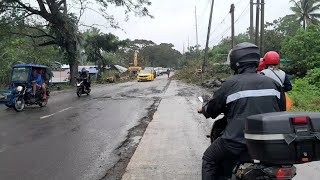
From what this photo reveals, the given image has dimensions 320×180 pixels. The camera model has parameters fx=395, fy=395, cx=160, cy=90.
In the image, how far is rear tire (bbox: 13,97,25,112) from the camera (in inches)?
587

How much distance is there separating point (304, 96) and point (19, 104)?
39.0ft

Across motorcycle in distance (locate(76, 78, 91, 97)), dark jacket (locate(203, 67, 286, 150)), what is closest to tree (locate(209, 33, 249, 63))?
motorcycle in distance (locate(76, 78, 91, 97))

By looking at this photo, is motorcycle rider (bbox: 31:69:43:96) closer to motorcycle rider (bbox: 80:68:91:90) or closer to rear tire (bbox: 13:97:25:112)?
rear tire (bbox: 13:97:25:112)

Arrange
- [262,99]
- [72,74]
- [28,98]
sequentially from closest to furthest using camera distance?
1. [262,99]
2. [28,98]
3. [72,74]

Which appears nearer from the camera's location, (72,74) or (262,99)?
(262,99)

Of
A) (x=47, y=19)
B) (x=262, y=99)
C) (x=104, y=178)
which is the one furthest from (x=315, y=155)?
(x=47, y=19)

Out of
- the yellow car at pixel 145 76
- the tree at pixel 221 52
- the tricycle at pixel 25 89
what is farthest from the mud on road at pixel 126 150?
the yellow car at pixel 145 76

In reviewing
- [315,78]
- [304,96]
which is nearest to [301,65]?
[315,78]

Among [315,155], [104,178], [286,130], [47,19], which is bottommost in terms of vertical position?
[104,178]

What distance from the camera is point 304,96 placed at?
17.2 meters

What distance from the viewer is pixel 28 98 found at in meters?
15.8

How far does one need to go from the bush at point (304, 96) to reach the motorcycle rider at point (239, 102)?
33.3 ft

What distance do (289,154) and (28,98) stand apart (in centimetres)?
1428

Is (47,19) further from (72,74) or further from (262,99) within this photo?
(262,99)
